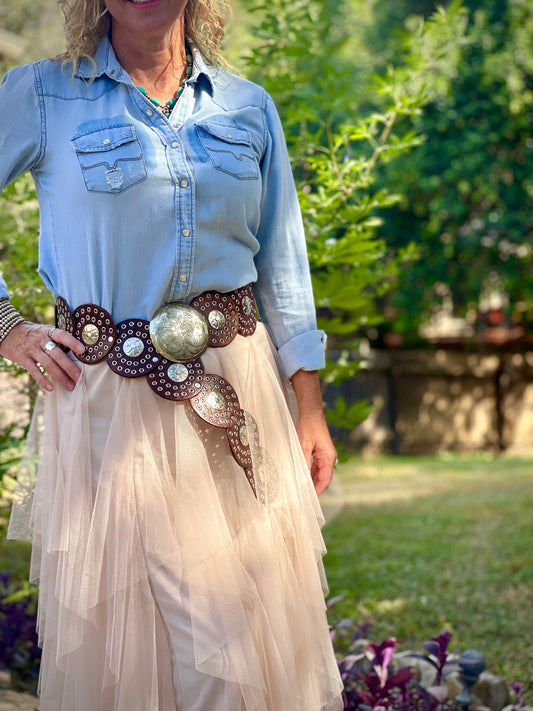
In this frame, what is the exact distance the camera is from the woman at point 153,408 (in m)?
1.70

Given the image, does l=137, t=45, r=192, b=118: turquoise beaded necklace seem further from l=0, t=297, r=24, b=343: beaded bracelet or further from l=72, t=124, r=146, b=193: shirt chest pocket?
l=0, t=297, r=24, b=343: beaded bracelet

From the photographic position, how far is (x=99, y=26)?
6.31ft

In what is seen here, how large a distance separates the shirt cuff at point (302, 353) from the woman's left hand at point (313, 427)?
0.03 metres

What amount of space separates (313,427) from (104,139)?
2.74 feet

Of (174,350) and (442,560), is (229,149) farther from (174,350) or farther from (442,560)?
(442,560)

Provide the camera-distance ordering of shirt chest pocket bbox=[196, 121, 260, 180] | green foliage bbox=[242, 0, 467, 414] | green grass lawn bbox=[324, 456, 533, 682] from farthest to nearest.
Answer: green grass lawn bbox=[324, 456, 533, 682], green foliage bbox=[242, 0, 467, 414], shirt chest pocket bbox=[196, 121, 260, 180]

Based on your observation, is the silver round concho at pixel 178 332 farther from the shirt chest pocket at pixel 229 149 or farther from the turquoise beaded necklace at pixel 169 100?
the turquoise beaded necklace at pixel 169 100

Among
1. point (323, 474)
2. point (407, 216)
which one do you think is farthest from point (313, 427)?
point (407, 216)

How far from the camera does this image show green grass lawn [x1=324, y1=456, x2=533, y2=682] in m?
3.96

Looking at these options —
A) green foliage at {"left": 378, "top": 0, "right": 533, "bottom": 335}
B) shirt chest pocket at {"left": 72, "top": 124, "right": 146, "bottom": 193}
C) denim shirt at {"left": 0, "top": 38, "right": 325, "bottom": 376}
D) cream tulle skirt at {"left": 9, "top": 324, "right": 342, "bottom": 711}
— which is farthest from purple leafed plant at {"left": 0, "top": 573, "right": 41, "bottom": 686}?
green foliage at {"left": 378, "top": 0, "right": 533, "bottom": 335}

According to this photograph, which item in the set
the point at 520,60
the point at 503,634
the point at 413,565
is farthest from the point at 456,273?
the point at 503,634

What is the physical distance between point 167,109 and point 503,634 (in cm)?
304

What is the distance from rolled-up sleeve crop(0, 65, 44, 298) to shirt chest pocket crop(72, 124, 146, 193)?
0.10m

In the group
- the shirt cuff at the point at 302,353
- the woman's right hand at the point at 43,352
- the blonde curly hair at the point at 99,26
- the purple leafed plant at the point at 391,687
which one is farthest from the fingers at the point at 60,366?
the purple leafed plant at the point at 391,687
